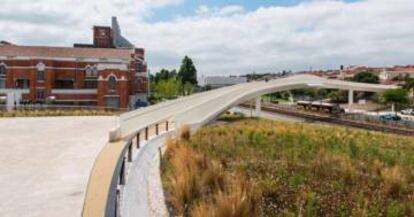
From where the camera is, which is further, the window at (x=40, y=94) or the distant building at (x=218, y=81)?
the distant building at (x=218, y=81)

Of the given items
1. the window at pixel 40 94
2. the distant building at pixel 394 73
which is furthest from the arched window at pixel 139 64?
the distant building at pixel 394 73

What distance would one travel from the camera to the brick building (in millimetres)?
51562

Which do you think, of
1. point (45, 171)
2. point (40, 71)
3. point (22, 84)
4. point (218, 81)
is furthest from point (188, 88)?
point (45, 171)

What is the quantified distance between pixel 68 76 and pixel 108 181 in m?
50.0

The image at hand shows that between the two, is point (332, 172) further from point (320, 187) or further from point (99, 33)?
point (99, 33)

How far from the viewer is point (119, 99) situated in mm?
51969

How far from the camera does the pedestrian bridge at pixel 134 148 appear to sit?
23.5 ft

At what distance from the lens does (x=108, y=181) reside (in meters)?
8.78

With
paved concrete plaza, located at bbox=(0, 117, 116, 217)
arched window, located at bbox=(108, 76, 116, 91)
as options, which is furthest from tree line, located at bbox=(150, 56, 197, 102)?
paved concrete plaza, located at bbox=(0, 117, 116, 217)

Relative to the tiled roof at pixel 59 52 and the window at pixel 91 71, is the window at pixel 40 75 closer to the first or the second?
the tiled roof at pixel 59 52

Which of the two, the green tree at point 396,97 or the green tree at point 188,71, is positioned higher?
the green tree at point 188,71

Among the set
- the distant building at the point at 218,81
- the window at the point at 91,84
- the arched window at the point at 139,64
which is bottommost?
the window at the point at 91,84

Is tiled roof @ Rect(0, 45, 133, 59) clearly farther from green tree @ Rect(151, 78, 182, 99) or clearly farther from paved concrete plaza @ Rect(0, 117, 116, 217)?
paved concrete plaza @ Rect(0, 117, 116, 217)

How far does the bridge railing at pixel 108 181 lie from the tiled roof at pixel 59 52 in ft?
141
